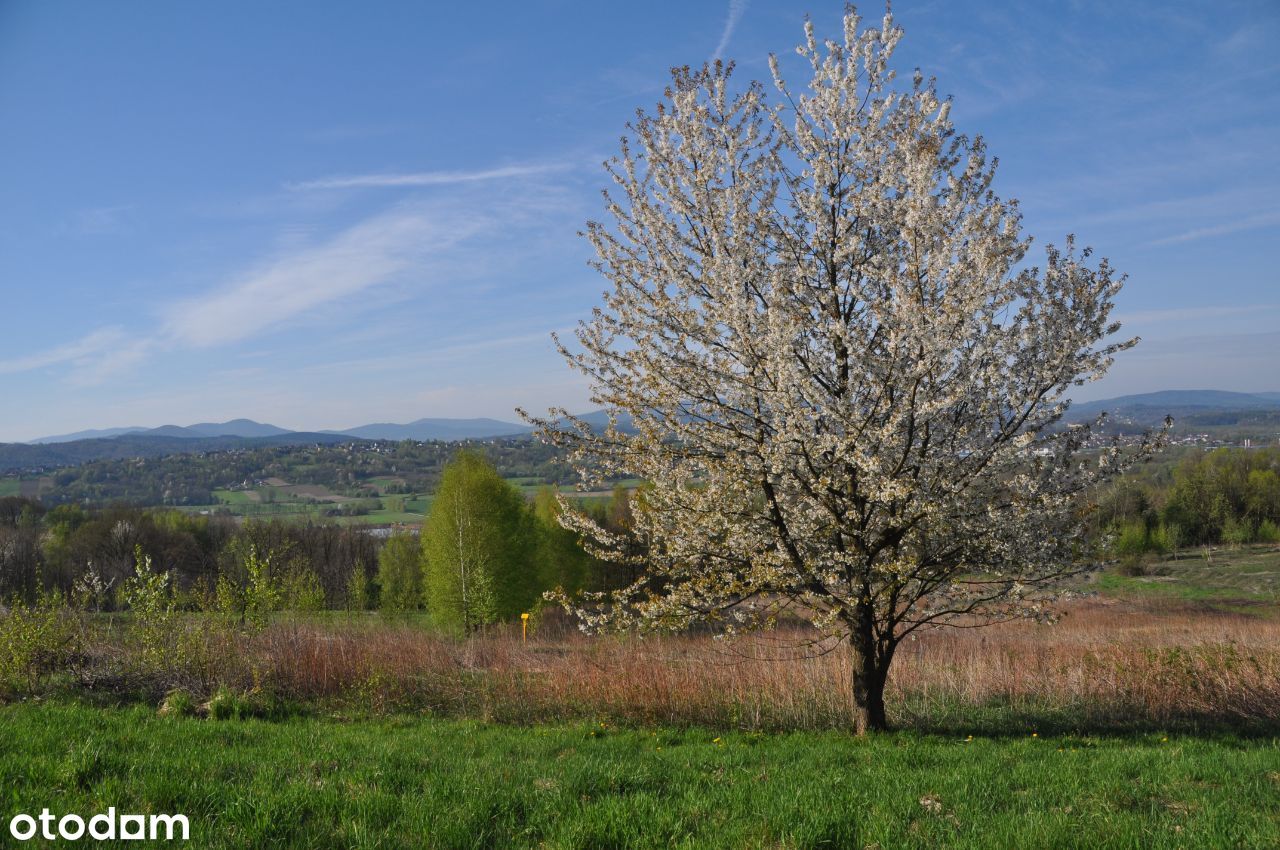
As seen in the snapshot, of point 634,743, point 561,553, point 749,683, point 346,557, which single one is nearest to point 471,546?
point 561,553

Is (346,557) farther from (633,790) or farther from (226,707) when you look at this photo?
(633,790)

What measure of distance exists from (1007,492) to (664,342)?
3.88 meters

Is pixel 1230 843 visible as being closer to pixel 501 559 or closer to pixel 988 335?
pixel 988 335

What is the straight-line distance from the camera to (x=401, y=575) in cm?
4588

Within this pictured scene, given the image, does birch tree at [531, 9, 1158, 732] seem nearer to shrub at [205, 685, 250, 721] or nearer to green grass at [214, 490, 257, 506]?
shrub at [205, 685, 250, 721]

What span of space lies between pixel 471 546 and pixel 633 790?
75.9 feet

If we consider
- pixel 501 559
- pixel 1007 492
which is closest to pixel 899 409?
pixel 1007 492

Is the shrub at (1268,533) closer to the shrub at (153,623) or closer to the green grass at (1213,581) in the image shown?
the green grass at (1213,581)

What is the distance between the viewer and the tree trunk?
880 centimetres

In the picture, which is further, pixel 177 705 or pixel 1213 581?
pixel 1213 581

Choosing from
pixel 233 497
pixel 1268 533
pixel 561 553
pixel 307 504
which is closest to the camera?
pixel 561 553

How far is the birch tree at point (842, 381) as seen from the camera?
287 inches

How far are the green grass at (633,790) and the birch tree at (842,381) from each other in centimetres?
171

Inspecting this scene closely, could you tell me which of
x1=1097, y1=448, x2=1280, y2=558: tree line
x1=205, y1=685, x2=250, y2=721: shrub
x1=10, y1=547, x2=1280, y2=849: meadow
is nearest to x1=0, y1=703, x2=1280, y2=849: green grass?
x1=10, y1=547, x2=1280, y2=849: meadow
